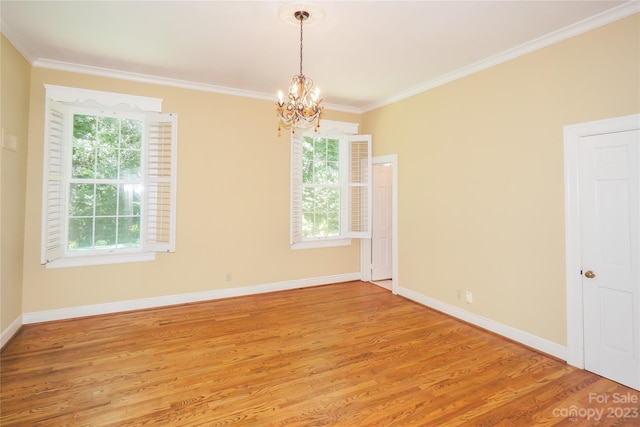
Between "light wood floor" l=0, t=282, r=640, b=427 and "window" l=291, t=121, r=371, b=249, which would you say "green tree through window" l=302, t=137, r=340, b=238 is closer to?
"window" l=291, t=121, r=371, b=249

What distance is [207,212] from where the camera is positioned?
14.5 ft

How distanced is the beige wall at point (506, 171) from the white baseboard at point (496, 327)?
6cm

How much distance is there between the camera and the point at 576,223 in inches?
109

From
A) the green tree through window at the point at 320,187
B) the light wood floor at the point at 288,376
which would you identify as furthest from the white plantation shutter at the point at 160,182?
the green tree through window at the point at 320,187

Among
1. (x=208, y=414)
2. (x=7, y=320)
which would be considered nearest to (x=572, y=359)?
(x=208, y=414)

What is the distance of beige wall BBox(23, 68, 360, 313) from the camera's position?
3.62 metres

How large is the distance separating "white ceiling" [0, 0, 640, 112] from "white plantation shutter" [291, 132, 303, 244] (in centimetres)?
98

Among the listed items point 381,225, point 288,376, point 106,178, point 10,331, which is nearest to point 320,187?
point 381,225

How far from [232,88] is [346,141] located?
1.90 metres

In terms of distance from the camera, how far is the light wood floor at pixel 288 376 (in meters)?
2.12

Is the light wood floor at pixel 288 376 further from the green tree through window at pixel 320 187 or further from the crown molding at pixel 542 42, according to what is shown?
the crown molding at pixel 542 42

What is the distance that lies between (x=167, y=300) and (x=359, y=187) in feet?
10.6

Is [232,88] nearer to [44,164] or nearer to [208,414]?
[44,164]

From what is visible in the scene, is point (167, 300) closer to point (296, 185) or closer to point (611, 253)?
point (296, 185)
